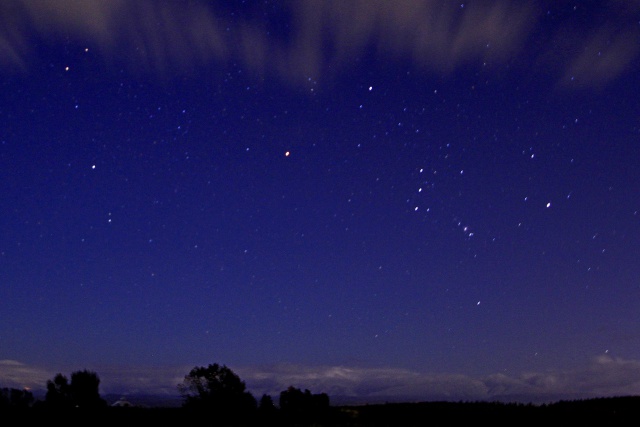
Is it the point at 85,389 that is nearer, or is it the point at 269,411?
the point at 269,411

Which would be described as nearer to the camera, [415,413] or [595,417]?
[595,417]

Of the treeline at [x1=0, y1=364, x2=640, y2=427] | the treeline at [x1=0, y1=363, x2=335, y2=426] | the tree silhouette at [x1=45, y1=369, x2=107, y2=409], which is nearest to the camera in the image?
the treeline at [x1=0, y1=364, x2=640, y2=427]

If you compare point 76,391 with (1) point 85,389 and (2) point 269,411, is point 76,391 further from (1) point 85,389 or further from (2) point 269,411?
(2) point 269,411

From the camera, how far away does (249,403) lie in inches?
1865

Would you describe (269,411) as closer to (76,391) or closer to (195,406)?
(195,406)

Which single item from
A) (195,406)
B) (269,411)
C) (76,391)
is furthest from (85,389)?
(269,411)

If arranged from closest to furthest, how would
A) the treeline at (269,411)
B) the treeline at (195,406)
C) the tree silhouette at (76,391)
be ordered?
the treeline at (269,411) < the treeline at (195,406) < the tree silhouette at (76,391)

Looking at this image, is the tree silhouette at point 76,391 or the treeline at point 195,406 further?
the tree silhouette at point 76,391

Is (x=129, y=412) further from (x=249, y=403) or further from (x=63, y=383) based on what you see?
(x=63, y=383)

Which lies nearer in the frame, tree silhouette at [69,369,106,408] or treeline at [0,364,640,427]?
treeline at [0,364,640,427]

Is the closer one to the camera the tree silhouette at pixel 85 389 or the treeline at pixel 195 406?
the treeline at pixel 195 406

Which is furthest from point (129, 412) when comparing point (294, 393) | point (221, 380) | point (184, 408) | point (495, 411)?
point (495, 411)

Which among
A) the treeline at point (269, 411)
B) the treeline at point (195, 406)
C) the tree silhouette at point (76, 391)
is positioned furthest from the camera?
the tree silhouette at point (76, 391)

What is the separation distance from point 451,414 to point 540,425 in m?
5.35
